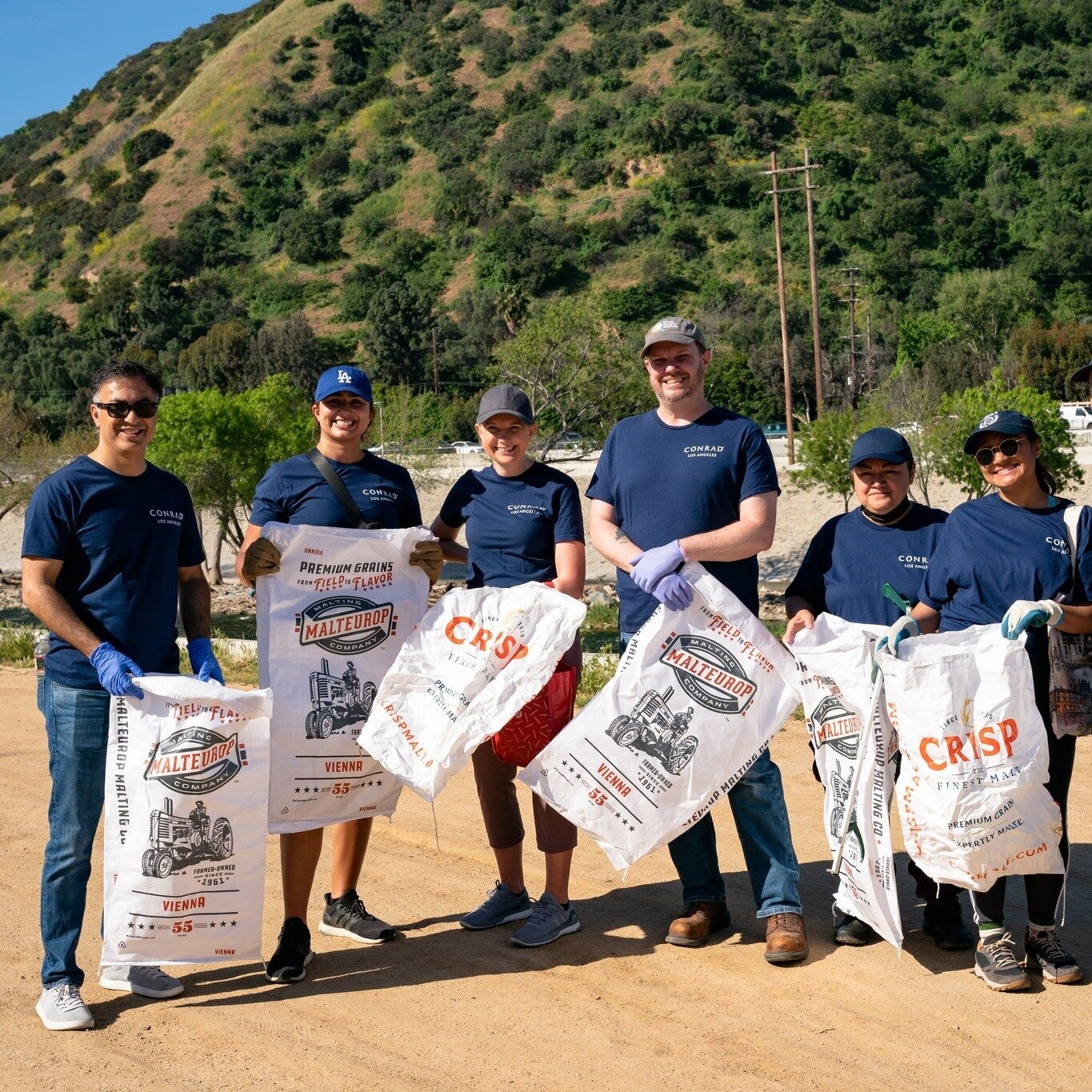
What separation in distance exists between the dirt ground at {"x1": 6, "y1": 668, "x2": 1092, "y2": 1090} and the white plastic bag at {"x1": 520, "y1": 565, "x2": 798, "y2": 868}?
0.51 m

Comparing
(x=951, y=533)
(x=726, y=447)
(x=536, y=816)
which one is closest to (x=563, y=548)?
(x=726, y=447)

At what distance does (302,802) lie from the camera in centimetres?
443

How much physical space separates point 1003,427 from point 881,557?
63cm

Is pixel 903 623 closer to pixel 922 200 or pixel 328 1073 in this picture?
pixel 328 1073

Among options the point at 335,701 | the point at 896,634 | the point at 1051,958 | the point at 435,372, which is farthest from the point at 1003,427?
the point at 435,372

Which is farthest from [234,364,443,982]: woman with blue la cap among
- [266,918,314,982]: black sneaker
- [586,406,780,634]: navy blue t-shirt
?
[586,406,780,634]: navy blue t-shirt

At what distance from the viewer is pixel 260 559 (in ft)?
14.4

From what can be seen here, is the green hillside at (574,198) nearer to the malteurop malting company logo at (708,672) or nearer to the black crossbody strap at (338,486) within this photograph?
the malteurop malting company logo at (708,672)

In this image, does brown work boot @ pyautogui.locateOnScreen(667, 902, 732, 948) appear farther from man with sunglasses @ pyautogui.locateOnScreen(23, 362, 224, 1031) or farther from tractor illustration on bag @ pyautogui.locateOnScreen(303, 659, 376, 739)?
man with sunglasses @ pyautogui.locateOnScreen(23, 362, 224, 1031)

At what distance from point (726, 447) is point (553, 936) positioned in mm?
1831

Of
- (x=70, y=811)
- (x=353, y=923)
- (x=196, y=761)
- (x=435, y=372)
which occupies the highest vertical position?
(x=435, y=372)

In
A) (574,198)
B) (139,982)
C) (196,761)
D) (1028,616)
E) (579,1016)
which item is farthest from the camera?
(574,198)

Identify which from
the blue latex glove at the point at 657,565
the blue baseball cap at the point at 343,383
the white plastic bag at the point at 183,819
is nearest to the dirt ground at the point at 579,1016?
the white plastic bag at the point at 183,819

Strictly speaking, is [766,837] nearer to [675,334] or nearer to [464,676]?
[464,676]
